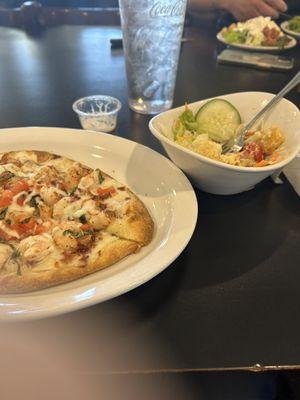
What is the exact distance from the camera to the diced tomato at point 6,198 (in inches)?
37.4

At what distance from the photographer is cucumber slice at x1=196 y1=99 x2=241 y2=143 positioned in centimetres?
111

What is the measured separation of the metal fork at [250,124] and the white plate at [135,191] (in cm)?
19

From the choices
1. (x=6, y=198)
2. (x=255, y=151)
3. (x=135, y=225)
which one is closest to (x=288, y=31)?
(x=255, y=151)

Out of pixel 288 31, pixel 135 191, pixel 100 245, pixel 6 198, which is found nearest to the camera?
pixel 100 245

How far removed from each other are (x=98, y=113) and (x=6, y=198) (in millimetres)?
562

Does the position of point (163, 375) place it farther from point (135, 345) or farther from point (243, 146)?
point (243, 146)

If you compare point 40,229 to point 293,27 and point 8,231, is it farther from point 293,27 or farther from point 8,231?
point 293,27

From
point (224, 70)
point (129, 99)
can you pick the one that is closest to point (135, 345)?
point (129, 99)

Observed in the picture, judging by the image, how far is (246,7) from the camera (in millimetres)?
2656

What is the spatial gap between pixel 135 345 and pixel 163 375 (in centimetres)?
7

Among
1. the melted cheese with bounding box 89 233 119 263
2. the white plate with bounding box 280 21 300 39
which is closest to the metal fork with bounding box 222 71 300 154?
the melted cheese with bounding box 89 233 119 263

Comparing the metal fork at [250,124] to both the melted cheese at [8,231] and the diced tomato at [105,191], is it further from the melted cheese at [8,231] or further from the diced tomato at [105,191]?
the melted cheese at [8,231]

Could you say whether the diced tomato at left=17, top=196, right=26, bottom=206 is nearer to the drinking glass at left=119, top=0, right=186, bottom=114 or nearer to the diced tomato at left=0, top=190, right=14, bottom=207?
the diced tomato at left=0, top=190, right=14, bottom=207

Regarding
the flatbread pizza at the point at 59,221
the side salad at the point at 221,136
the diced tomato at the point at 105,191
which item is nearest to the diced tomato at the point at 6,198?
the flatbread pizza at the point at 59,221
